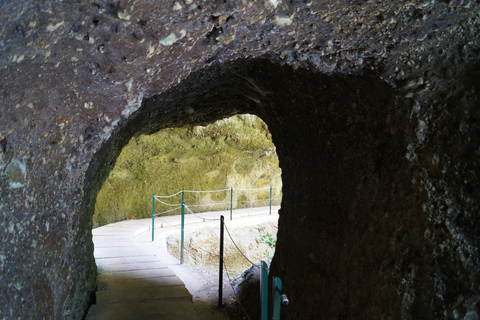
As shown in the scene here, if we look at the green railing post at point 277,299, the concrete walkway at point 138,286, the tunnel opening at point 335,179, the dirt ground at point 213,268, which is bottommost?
the dirt ground at point 213,268

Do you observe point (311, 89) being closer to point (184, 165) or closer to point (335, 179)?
point (335, 179)

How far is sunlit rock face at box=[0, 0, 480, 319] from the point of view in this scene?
1.63 metres

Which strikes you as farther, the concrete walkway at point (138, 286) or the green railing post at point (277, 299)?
the concrete walkway at point (138, 286)

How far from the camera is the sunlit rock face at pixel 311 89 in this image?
1.63 m

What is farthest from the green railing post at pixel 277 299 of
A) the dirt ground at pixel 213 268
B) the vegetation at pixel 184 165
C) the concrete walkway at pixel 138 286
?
the vegetation at pixel 184 165

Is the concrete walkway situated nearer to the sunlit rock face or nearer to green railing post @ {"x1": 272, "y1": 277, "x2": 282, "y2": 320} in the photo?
the sunlit rock face

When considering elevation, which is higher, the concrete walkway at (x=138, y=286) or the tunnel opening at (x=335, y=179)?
the tunnel opening at (x=335, y=179)

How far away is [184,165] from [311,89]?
24.8 ft

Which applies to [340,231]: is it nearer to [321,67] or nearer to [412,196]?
[412,196]

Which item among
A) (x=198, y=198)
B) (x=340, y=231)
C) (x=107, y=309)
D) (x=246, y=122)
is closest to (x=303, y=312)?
(x=340, y=231)

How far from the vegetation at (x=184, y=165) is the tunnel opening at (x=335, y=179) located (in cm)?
541

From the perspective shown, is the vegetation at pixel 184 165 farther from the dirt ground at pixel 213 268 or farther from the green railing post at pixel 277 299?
the green railing post at pixel 277 299

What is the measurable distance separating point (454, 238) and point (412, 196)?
266 mm

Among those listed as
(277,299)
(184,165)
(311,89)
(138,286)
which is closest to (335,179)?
(311,89)
